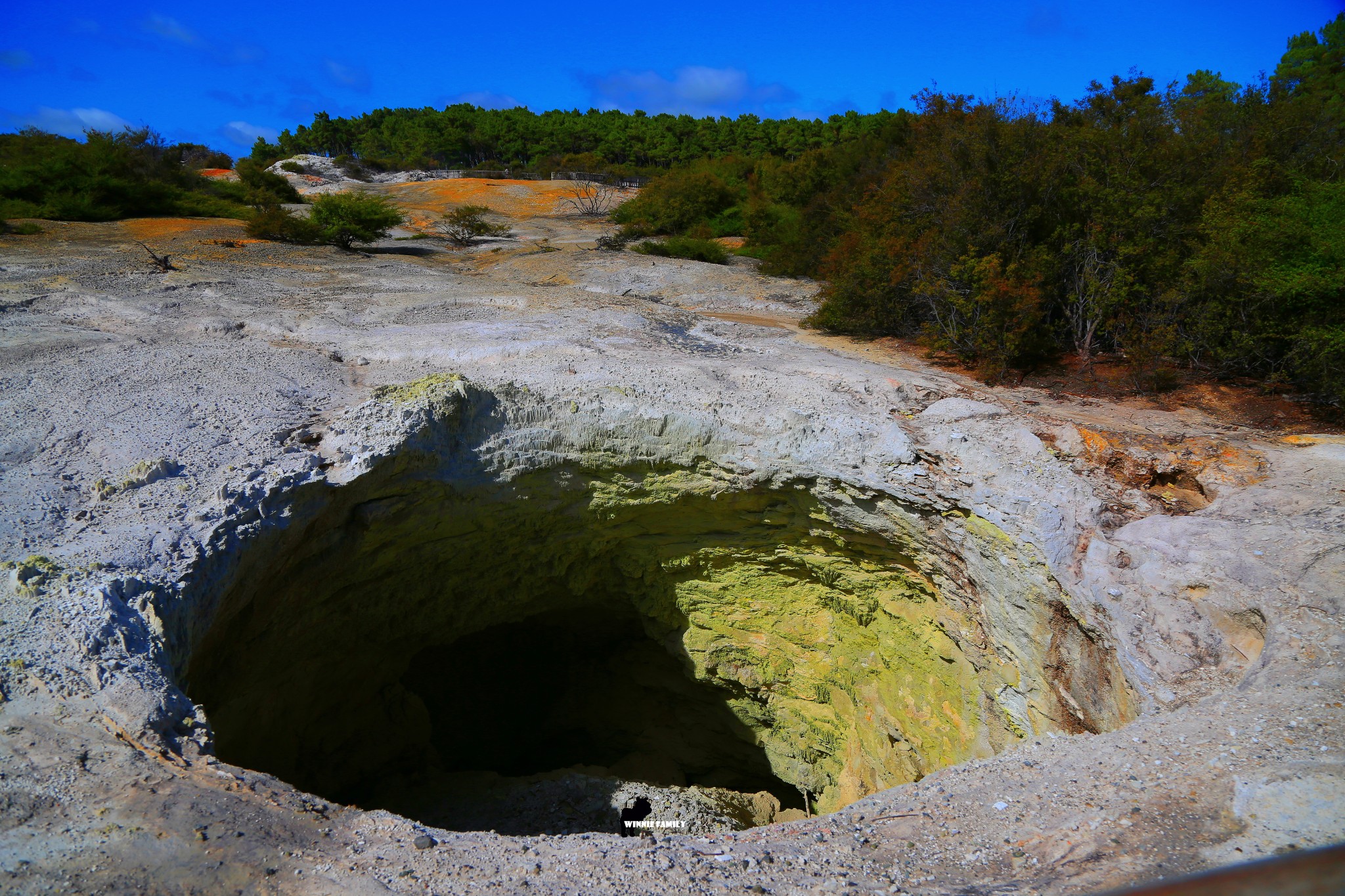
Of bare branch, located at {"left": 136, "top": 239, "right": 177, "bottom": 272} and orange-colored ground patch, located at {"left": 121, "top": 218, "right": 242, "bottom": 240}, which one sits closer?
bare branch, located at {"left": 136, "top": 239, "right": 177, "bottom": 272}

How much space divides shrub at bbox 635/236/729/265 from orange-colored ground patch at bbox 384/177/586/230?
10554mm

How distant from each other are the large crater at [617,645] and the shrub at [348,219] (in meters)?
10.2

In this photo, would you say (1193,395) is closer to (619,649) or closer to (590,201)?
(619,649)

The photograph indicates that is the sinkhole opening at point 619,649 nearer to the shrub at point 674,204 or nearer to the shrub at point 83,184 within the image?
the shrub at point 83,184

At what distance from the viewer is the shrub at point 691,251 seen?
62.7 ft

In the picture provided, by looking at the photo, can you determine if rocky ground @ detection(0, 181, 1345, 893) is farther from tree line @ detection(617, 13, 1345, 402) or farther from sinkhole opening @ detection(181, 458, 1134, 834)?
tree line @ detection(617, 13, 1345, 402)

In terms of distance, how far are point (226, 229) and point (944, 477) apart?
53.2ft

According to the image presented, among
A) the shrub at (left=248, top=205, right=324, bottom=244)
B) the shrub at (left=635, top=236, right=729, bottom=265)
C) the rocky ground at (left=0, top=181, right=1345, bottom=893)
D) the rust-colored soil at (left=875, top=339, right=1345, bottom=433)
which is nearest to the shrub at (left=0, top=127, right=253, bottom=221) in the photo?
the shrub at (left=248, top=205, right=324, bottom=244)

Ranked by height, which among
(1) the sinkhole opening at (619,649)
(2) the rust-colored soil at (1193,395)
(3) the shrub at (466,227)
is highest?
(3) the shrub at (466,227)

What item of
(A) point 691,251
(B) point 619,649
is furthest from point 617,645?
(A) point 691,251

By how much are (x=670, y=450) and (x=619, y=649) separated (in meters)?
5.25

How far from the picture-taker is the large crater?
643 centimetres

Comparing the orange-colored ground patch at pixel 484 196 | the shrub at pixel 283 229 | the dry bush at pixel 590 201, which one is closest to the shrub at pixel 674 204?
the dry bush at pixel 590 201

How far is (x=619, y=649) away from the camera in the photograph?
37.6 feet
